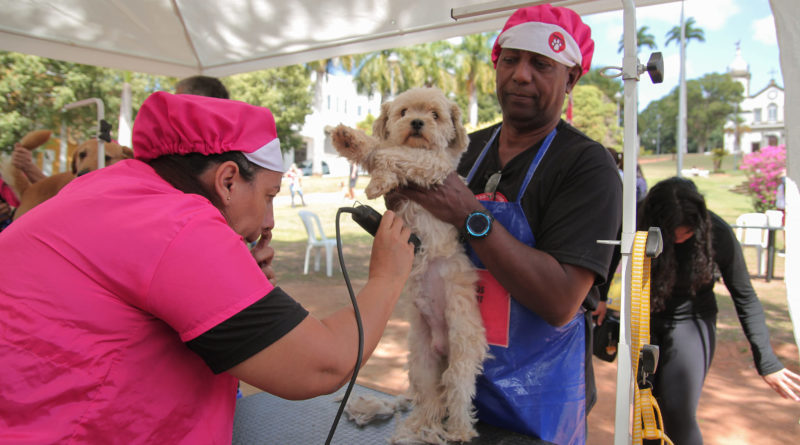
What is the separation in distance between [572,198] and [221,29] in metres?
3.09

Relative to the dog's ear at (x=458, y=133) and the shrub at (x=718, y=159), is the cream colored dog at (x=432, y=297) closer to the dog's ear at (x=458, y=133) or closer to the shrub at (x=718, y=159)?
the dog's ear at (x=458, y=133)

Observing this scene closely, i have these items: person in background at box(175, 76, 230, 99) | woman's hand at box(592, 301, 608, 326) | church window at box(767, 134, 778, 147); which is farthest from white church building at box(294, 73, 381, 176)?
church window at box(767, 134, 778, 147)

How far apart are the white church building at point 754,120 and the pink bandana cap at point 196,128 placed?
66.8 m

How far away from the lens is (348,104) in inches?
2179

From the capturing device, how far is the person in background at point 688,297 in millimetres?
2994

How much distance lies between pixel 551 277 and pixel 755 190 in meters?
16.9

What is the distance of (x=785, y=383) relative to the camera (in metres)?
2.74

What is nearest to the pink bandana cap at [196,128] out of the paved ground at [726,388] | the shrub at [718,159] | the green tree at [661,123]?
the paved ground at [726,388]

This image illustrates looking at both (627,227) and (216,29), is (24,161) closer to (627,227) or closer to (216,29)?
(216,29)

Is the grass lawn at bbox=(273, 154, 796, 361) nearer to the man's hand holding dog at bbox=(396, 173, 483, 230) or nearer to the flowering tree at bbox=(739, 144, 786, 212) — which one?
the man's hand holding dog at bbox=(396, 173, 483, 230)

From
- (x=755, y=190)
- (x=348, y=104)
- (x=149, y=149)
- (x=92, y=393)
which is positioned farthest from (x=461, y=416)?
(x=348, y=104)

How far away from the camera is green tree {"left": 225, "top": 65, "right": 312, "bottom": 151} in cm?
3212

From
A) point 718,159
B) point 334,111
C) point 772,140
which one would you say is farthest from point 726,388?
point 772,140

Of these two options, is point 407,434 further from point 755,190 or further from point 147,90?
point 147,90
